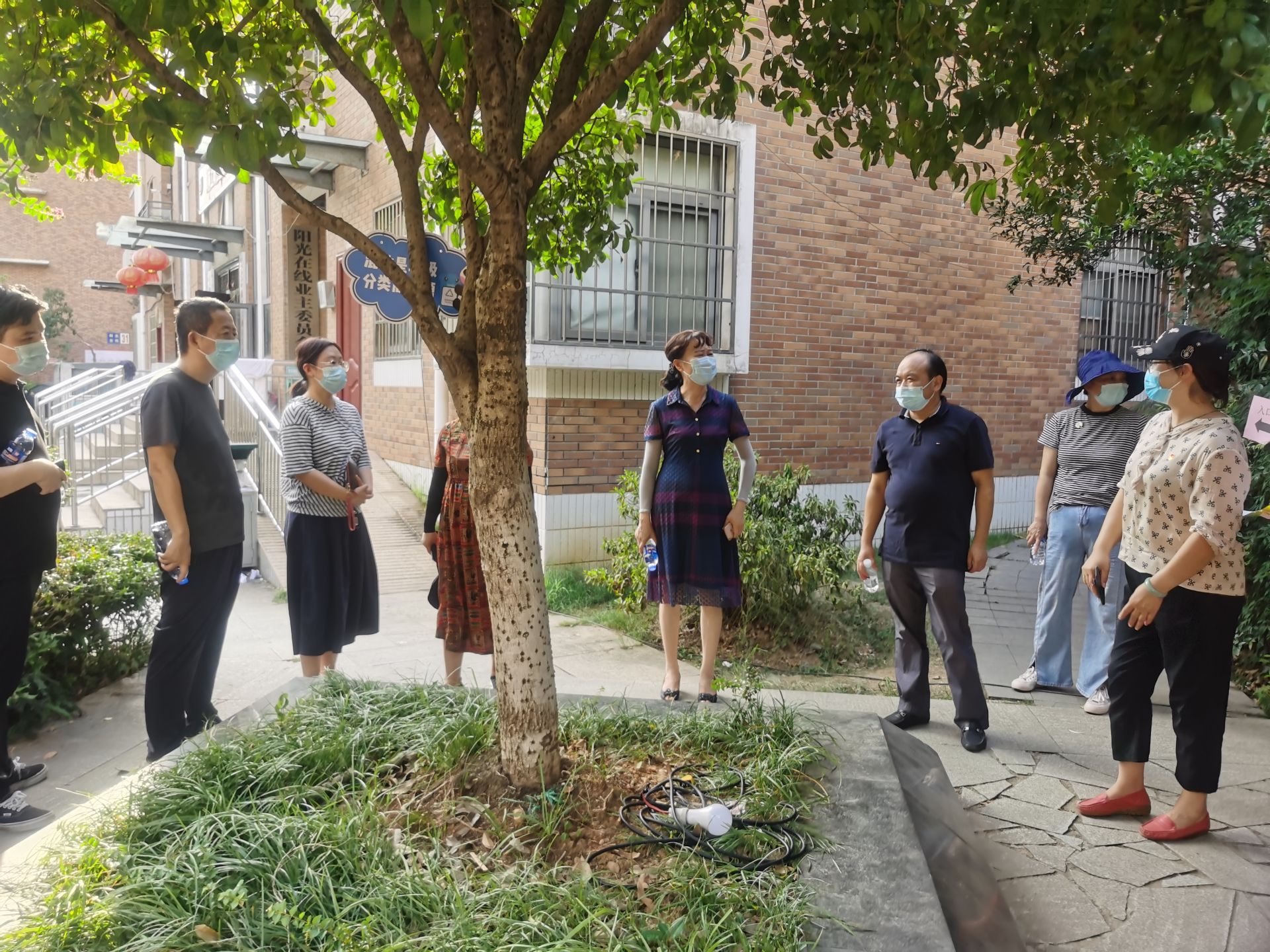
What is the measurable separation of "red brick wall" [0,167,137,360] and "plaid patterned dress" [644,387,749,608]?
3909 cm

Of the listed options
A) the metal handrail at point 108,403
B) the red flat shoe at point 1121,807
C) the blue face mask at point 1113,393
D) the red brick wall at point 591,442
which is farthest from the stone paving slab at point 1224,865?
the metal handrail at point 108,403

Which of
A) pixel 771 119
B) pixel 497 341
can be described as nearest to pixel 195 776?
pixel 497 341

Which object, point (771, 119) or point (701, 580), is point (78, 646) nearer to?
point (701, 580)

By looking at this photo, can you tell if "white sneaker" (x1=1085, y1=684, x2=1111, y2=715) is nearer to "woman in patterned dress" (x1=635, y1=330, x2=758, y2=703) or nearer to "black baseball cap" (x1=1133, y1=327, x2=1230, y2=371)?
"woman in patterned dress" (x1=635, y1=330, x2=758, y2=703)

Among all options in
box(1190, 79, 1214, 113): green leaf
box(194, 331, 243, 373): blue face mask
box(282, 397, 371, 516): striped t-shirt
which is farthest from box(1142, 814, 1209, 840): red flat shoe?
box(194, 331, 243, 373): blue face mask

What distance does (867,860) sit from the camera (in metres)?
2.57

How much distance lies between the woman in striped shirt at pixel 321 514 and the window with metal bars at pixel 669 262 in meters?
3.62

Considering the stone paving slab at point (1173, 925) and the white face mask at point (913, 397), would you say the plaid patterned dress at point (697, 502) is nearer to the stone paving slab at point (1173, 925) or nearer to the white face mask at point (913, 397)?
the white face mask at point (913, 397)

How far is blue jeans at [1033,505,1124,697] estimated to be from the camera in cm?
506

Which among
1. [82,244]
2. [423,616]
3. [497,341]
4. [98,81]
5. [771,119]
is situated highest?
[82,244]

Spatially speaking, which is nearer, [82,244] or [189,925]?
[189,925]

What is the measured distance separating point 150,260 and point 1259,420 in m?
16.6

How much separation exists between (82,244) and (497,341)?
4432 cm

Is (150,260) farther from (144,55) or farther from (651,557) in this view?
(144,55)
